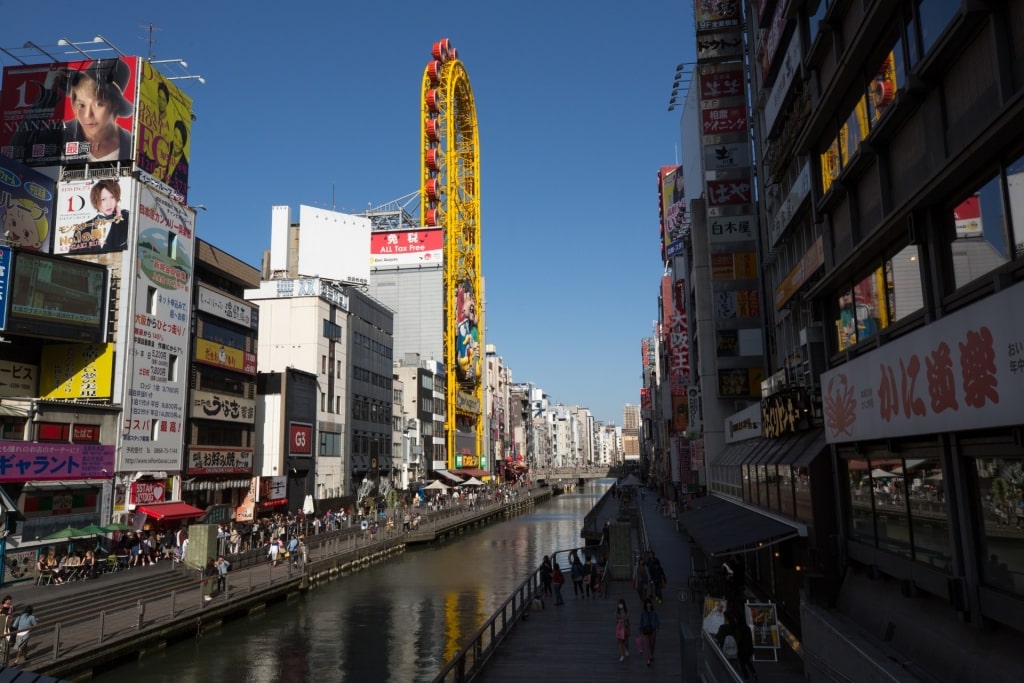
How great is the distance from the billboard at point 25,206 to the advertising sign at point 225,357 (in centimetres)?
1063

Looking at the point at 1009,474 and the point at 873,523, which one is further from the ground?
the point at 1009,474

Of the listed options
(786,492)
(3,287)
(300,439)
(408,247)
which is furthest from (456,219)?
(786,492)

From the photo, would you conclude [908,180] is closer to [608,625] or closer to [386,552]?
[608,625]

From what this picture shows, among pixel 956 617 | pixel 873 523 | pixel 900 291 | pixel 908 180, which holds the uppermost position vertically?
pixel 908 180

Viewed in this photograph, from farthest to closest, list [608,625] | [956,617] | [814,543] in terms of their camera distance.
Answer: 1. [608,625]
2. [814,543]
3. [956,617]

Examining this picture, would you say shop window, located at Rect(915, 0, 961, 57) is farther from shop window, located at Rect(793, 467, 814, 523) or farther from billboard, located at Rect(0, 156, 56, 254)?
billboard, located at Rect(0, 156, 56, 254)

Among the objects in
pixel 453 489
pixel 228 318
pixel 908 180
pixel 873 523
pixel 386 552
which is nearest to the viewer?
pixel 908 180

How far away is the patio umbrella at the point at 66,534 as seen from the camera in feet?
107

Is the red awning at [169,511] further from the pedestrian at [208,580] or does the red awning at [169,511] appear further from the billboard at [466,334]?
the billboard at [466,334]

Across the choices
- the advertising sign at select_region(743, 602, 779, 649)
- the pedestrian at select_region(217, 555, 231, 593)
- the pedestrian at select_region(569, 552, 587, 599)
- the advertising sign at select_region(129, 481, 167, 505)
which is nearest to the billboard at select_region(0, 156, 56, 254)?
the advertising sign at select_region(129, 481, 167, 505)

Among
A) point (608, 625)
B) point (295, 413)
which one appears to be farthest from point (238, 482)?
point (608, 625)

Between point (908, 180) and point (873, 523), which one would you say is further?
point (873, 523)

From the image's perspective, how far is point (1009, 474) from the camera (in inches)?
421

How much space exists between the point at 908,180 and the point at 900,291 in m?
2.24
